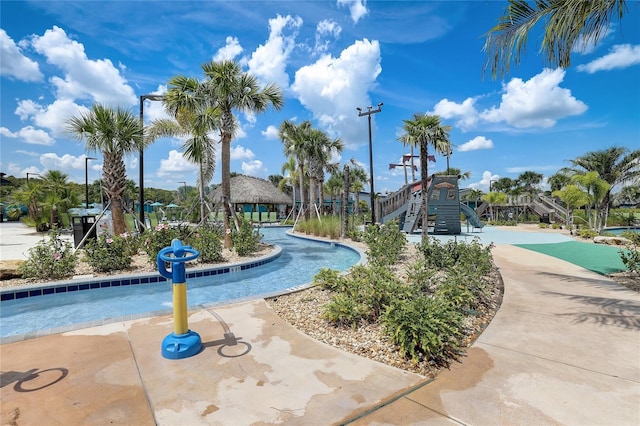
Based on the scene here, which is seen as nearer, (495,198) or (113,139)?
(113,139)

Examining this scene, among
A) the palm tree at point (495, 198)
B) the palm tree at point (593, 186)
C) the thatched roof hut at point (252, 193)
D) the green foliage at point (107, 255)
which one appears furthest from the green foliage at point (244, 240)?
the palm tree at point (495, 198)

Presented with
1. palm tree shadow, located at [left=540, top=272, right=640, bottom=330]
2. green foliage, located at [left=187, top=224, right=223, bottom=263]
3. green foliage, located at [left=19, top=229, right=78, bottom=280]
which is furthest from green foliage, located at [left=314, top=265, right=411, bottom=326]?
green foliage, located at [left=19, top=229, right=78, bottom=280]

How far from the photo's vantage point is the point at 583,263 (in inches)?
356

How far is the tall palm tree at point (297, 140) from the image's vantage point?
20.8 metres

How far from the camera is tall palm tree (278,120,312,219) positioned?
20.8 metres

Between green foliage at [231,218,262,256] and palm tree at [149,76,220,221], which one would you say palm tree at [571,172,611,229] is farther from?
palm tree at [149,76,220,221]

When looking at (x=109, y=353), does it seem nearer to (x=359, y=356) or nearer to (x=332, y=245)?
(x=359, y=356)

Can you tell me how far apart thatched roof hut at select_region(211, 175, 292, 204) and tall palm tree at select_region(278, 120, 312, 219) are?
43.5 ft

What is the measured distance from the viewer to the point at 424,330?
10.6 ft

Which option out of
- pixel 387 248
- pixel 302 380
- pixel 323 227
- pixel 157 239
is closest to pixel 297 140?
pixel 323 227

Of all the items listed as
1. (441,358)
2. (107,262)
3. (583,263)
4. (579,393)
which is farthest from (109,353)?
(583,263)

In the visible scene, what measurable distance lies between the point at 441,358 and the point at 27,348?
4.45 meters

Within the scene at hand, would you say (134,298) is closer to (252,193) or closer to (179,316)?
(179,316)

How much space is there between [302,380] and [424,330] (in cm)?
135
